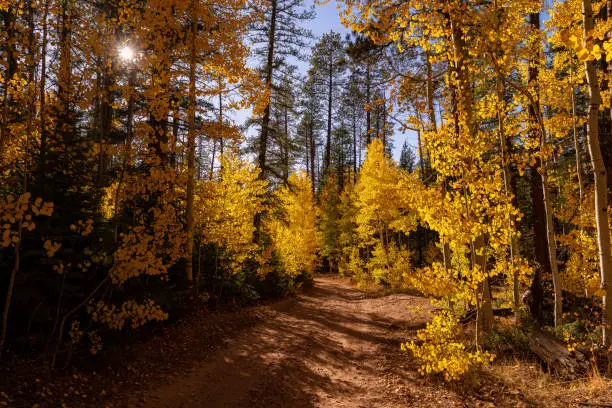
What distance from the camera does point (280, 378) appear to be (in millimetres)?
6574

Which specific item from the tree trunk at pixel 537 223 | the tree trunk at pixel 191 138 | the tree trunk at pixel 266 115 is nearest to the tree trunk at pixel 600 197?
the tree trunk at pixel 537 223

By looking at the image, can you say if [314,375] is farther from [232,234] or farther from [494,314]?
[494,314]

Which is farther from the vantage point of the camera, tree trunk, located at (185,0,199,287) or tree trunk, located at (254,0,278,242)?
tree trunk, located at (254,0,278,242)

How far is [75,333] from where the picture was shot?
562cm

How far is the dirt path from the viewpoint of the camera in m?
5.76

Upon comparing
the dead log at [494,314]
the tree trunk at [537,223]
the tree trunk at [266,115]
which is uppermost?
the tree trunk at [266,115]

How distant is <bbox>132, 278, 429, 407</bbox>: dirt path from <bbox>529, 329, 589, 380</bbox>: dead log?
2.47 metres

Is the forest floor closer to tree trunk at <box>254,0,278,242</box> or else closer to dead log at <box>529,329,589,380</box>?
dead log at <box>529,329,589,380</box>

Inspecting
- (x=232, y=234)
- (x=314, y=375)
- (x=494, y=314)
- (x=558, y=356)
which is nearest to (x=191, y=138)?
(x=232, y=234)

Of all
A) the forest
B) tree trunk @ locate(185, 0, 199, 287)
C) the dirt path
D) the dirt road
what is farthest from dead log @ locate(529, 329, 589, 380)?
tree trunk @ locate(185, 0, 199, 287)

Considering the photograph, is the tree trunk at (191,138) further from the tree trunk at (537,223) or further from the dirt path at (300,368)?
the tree trunk at (537,223)

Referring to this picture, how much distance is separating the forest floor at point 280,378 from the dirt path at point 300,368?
20mm

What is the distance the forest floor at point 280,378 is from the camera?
5.19 m

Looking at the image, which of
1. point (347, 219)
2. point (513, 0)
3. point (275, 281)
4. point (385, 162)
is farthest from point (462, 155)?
point (347, 219)
